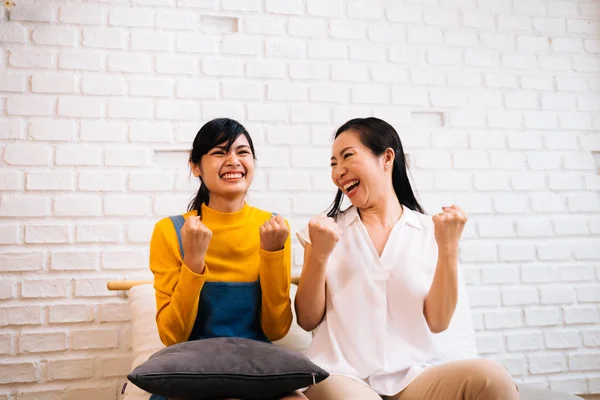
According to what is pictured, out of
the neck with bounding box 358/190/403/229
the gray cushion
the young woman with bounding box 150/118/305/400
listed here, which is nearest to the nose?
the young woman with bounding box 150/118/305/400

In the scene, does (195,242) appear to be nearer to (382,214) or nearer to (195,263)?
(195,263)

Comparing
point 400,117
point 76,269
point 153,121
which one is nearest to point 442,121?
point 400,117

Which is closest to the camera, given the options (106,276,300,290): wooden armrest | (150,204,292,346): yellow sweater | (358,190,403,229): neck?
(150,204,292,346): yellow sweater

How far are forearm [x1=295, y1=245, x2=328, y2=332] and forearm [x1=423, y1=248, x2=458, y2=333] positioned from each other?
11.9 inches

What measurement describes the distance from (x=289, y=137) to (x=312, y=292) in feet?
2.54

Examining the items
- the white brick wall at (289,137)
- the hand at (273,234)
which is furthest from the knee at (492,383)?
the white brick wall at (289,137)

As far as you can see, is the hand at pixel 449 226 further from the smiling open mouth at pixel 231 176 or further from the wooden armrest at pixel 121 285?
the wooden armrest at pixel 121 285

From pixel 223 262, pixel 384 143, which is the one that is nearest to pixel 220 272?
pixel 223 262

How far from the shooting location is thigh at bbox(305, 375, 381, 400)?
3.84 ft

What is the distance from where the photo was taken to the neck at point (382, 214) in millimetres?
1540

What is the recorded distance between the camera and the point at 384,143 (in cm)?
153

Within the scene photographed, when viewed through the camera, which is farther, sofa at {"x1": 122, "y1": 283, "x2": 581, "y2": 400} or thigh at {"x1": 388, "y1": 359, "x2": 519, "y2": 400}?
sofa at {"x1": 122, "y1": 283, "x2": 581, "y2": 400}

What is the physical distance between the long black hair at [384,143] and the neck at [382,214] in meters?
0.07

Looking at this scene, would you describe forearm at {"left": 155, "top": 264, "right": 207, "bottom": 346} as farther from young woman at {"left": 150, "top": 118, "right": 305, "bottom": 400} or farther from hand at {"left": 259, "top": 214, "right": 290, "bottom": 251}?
hand at {"left": 259, "top": 214, "right": 290, "bottom": 251}
